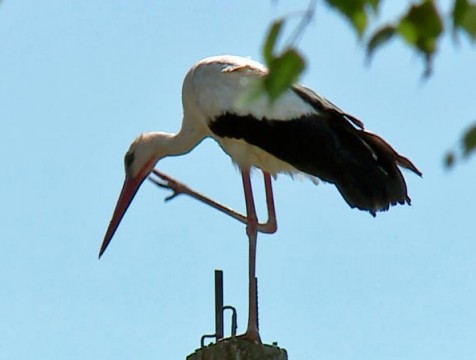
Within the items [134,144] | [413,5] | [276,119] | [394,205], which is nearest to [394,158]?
[394,205]

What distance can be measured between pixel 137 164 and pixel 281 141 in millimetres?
1612

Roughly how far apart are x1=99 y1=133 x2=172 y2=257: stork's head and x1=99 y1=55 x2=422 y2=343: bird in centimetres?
24

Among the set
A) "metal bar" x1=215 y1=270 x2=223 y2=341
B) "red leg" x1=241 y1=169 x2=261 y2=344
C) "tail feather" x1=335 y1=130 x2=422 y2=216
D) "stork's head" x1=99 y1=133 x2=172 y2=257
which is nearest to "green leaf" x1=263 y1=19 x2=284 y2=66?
"metal bar" x1=215 y1=270 x2=223 y2=341

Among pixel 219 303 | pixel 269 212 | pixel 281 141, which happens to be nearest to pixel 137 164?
pixel 269 212

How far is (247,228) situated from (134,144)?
1559mm

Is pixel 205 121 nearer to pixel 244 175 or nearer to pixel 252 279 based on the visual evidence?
pixel 244 175

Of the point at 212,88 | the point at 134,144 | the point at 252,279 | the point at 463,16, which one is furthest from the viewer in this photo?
the point at 134,144

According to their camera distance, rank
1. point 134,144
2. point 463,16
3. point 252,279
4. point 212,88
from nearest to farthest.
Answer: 1. point 463,16
2. point 252,279
3. point 212,88
4. point 134,144

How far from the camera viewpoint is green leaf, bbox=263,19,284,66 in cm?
180

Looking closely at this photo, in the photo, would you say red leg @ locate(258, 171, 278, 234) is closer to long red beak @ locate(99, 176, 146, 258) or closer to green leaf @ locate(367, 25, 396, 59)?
long red beak @ locate(99, 176, 146, 258)

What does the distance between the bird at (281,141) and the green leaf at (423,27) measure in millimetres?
6343

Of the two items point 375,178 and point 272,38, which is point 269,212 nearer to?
point 375,178

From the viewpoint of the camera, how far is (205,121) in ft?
31.3

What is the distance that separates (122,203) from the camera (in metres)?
10.6
